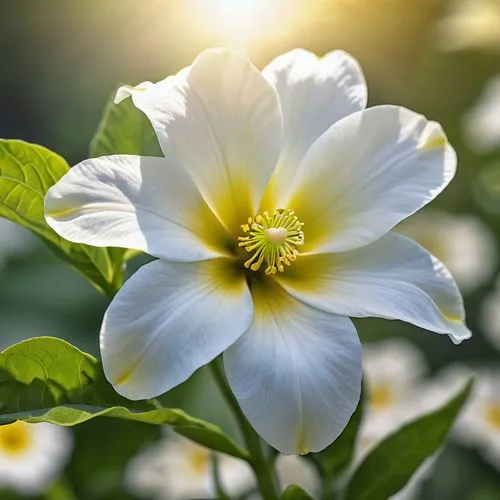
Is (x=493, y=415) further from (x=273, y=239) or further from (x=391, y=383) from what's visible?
(x=273, y=239)

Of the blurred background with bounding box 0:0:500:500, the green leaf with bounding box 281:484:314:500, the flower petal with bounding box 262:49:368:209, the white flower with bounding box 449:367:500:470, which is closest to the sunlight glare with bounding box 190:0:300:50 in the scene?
the blurred background with bounding box 0:0:500:500

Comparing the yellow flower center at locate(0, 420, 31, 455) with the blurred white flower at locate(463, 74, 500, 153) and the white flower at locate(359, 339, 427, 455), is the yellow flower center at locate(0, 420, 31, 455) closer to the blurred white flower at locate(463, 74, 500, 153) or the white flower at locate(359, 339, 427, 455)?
the white flower at locate(359, 339, 427, 455)

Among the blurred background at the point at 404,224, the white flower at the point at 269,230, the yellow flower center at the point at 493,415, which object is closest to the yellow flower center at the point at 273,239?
the white flower at the point at 269,230

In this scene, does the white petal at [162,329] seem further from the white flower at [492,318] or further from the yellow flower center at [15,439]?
the white flower at [492,318]

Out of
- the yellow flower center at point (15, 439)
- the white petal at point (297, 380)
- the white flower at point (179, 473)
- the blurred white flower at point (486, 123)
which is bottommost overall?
the white flower at point (179, 473)

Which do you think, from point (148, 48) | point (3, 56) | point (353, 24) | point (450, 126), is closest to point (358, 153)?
point (450, 126)

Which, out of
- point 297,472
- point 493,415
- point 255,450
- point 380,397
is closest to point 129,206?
point 255,450
